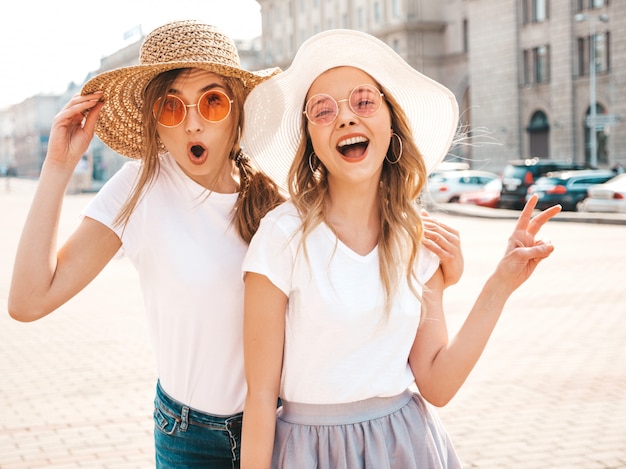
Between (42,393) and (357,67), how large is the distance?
5.29 meters

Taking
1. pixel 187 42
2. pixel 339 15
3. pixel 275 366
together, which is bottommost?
pixel 275 366

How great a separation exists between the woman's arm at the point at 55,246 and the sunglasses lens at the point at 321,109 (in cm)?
67

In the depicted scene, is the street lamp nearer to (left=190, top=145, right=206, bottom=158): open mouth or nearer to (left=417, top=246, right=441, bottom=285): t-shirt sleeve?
(left=417, top=246, right=441, bottom=285): t-shirt sleeve

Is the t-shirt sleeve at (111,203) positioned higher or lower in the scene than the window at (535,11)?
lower

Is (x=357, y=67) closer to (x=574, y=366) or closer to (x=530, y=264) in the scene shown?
(x=530, y=264)

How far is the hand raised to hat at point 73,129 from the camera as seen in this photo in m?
2.54

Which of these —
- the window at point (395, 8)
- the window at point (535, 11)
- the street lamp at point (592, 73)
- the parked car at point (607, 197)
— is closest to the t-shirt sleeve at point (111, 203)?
the parked car at point (607, 197)

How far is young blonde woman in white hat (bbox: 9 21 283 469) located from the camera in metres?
2.45

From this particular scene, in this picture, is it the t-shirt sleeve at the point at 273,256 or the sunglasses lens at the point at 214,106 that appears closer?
the t-shirt sleeve at the point at 273,256

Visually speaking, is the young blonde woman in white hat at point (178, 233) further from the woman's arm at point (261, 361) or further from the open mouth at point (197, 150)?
the woman's arm at point (261, 361)

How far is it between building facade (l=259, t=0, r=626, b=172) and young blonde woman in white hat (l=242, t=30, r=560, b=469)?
33.8 meters

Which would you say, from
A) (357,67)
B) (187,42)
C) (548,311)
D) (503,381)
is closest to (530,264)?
(357,67)

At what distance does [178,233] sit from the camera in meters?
2.49

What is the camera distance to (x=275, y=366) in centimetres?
228
